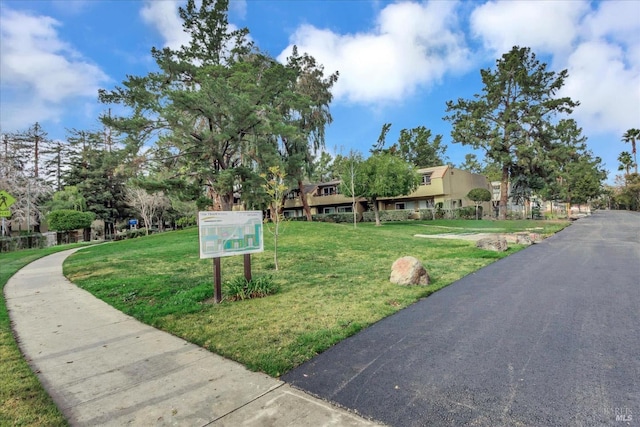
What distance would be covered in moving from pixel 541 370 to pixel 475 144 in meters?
34.1

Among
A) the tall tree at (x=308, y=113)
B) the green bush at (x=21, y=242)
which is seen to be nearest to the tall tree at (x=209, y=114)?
the tall tree at (x=308, y=113)

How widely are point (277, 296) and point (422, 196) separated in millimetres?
29559

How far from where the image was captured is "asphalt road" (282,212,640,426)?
2.37 metres

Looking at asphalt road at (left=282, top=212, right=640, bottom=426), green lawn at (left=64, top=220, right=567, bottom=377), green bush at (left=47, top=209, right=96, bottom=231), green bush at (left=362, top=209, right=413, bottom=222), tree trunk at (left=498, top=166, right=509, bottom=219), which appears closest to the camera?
asphalt road at (left=282, top=212, right=640, bottom=426)

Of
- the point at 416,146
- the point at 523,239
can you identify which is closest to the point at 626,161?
the point at 416,146

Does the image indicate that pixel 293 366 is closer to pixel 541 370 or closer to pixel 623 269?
pixel 541 370

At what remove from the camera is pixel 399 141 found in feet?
165

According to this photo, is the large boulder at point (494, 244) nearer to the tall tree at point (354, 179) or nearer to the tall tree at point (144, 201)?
the tall tree at point (354, 179)

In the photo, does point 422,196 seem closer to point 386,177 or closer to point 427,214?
point 427,214

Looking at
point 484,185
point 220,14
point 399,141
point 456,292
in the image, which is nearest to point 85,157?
point 220,14

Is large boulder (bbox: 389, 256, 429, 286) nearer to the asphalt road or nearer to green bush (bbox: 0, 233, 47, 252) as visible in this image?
the asphalt road

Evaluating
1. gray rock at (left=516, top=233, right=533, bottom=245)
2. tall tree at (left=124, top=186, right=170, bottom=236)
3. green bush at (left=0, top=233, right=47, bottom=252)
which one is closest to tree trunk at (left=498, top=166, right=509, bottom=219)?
gray rock at (left=516, top=233, right=533, bottom=245)

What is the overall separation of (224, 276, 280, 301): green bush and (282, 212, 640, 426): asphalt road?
2.49 m

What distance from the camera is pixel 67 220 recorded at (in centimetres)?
2614
